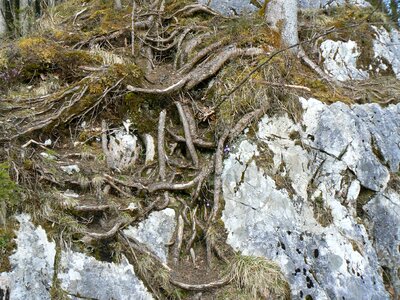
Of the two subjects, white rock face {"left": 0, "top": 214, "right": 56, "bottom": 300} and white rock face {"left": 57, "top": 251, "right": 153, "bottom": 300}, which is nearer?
white rock face {"left": 0, "top": 214, "right": 56, "bottom": 300}

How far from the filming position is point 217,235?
475cm

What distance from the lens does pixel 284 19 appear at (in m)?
7.09

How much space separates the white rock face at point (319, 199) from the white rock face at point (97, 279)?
1313mm

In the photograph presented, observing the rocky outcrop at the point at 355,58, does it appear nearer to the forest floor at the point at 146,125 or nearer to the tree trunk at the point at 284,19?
the forest floor at the point at 146,125

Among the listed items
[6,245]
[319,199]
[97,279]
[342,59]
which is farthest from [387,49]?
[6,245]

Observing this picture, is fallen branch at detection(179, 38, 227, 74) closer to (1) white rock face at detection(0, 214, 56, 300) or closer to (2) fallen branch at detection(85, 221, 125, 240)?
(2) fallen branch at detection(85, 221, 125, 240)

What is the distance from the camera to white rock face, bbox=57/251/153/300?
3859 mm

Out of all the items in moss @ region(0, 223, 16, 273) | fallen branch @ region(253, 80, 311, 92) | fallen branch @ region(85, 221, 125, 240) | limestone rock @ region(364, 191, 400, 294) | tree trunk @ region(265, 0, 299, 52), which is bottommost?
limestone rock @ region(364, 191, 400, 294)

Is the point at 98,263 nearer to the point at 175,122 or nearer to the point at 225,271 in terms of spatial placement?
the point at 225,271

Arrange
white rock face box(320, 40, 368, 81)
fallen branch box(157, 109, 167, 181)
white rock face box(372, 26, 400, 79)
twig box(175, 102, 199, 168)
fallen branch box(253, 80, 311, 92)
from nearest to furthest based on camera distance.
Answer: fallen branch box(157, 109, 167, 181), twig box(175, 102, 199, 168), fallen branch box(253, 80, 311, 92), white rock face box(320, 40, 368, 81), white rock face box(372, 26, 400, 79)

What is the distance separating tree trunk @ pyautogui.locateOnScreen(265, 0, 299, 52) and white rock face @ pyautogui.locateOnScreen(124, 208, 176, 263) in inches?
159

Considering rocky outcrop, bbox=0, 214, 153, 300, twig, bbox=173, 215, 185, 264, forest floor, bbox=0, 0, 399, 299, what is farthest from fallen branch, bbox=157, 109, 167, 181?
rocky outcrop, bbox=0, 214, 153, 300

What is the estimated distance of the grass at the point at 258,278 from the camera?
4227 mm

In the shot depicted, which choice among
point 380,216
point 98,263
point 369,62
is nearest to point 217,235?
point 98,263
